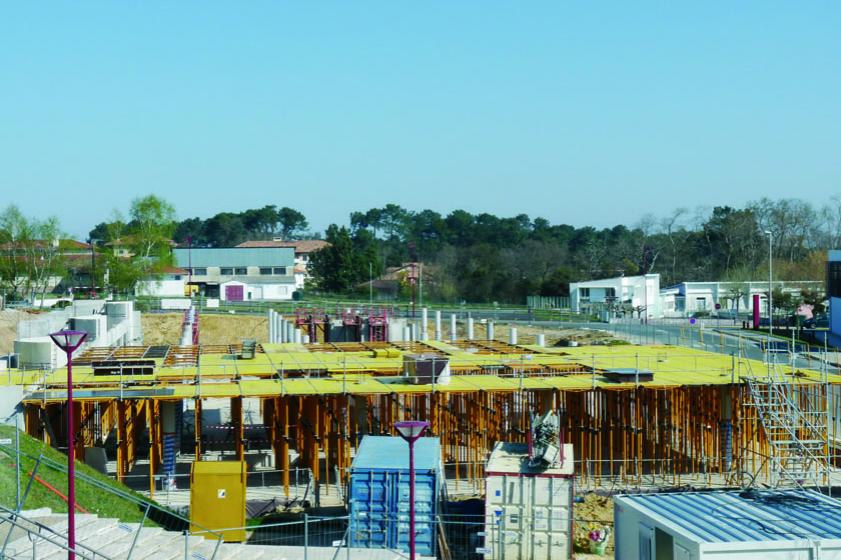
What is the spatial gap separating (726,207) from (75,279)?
74.4 meters

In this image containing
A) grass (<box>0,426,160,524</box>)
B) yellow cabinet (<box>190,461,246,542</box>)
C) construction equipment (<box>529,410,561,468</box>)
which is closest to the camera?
grass (<box>0,426,160,524</box>)

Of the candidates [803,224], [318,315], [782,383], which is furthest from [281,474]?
[803,224]

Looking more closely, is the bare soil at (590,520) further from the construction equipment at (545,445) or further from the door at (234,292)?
the door at (234,292)

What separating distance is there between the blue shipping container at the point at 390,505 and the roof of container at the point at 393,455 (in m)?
0.03

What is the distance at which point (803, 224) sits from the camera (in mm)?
114125

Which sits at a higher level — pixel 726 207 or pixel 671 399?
pixel 726 207

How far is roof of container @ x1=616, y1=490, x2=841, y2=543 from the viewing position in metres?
15.9

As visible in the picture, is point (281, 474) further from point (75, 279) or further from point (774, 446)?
point (75, 279)

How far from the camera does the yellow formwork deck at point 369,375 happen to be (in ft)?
90.9

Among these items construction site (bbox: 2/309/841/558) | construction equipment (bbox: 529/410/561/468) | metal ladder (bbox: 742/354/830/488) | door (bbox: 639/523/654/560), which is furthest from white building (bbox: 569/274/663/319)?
door (bbox: 639/523/654/560)

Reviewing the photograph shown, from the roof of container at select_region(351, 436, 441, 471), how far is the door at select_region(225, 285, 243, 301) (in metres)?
82.4

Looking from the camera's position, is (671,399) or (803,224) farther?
(803,224)

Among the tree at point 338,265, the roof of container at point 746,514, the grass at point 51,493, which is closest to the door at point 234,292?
the tree at point 338,265

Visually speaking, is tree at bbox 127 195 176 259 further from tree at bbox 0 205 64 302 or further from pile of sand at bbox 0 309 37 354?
pile of sand at bbox 0 309 37 354
